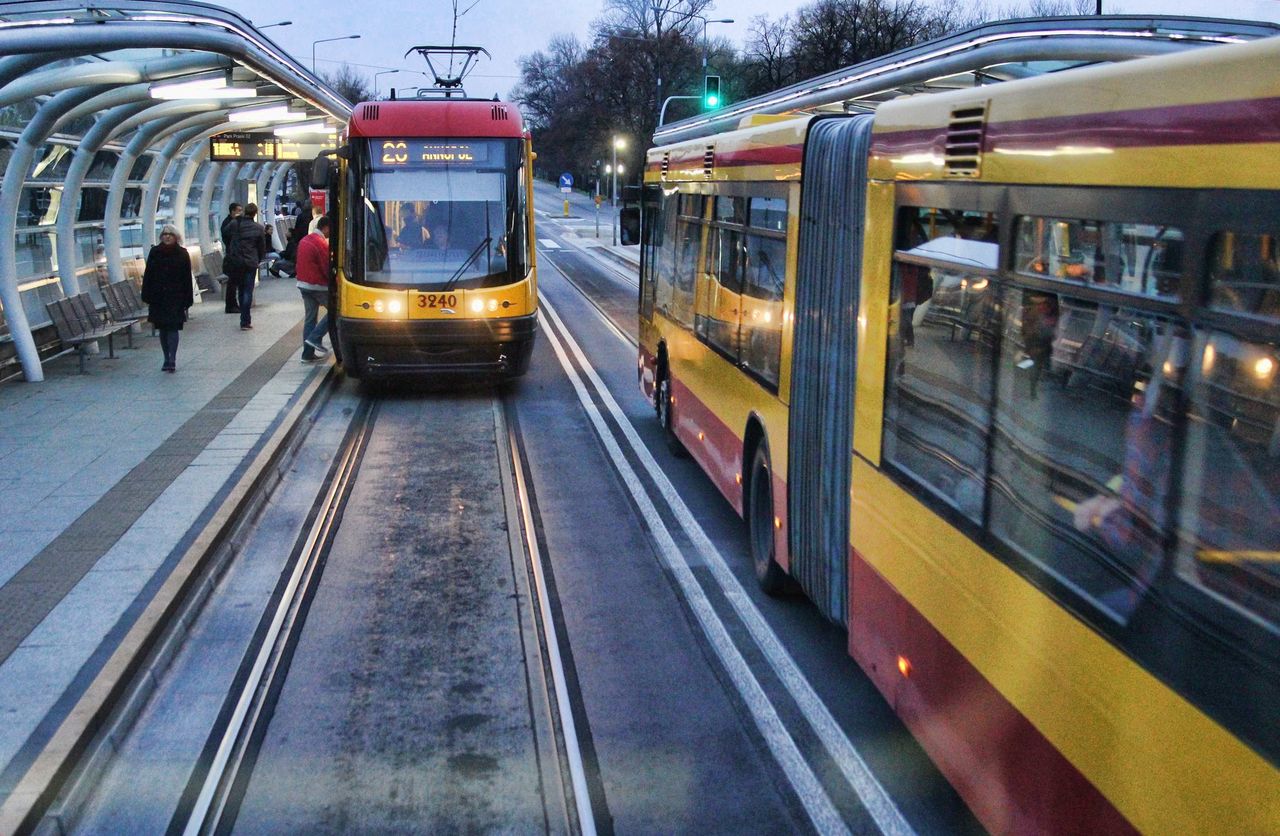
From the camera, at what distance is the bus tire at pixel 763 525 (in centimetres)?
809

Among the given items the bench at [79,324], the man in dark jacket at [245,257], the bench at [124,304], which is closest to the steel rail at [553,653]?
the bench at [79,324]

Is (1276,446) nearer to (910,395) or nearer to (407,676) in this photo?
(910,395)

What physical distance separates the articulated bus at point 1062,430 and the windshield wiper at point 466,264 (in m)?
8.75

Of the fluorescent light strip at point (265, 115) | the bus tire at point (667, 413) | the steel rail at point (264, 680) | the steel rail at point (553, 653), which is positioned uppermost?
the fluorescent light strip at point (265, 115)

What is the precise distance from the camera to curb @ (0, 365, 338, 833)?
5.41 metres

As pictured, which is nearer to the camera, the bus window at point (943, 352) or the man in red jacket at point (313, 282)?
the bus window at point (943, 352)

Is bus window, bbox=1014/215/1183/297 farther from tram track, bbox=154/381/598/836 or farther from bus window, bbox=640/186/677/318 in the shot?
bus window, bbox=640/186/677/318

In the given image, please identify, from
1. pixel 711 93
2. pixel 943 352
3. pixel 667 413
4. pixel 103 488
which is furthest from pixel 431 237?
pixel 711 93

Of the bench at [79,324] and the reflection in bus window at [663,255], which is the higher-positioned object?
the reflection in bus window at [663,255]

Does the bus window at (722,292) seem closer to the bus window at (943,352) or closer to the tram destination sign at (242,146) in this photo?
the bus window at (943,352)

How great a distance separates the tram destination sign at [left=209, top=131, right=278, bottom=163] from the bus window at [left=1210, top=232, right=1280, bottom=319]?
21710 mm

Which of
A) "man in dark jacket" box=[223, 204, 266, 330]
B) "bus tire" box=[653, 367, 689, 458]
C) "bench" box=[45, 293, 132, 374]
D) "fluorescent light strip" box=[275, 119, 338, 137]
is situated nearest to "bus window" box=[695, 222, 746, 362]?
"bus tire" box=[653, 367, 689, 458]

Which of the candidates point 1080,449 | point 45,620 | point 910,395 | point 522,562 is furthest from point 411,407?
point 1080,449

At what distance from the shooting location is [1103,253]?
3.71 m
